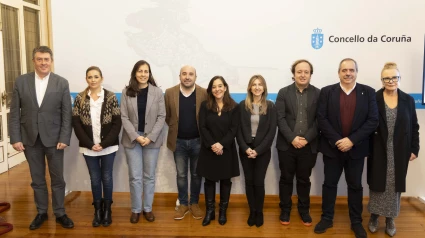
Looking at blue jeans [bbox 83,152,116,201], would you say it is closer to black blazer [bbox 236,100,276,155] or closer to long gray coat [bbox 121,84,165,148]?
long gray coat [bbox 121,84,165,148]

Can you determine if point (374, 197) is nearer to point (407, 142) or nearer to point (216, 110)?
point (407, 142)

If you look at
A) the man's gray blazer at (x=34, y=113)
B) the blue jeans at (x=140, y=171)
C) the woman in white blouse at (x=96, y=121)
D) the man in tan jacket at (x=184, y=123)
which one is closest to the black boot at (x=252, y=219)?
the man in tan jacket at (x=184, y=123)

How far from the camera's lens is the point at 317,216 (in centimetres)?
364

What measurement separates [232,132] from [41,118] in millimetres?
1661

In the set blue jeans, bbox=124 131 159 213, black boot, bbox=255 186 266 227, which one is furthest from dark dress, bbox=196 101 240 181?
blue jeans, bbox=124 131 159 213

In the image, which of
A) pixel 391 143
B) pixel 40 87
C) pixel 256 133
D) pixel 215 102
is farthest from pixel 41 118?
pixel 391 143

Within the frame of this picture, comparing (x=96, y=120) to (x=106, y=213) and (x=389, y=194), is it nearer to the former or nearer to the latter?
(x=106, y=213)

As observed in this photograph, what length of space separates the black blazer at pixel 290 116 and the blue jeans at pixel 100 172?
61.6 inches

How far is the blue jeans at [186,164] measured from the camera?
3.49 metres

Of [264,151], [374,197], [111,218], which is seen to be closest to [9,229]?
[111,218]

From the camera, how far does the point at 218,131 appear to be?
325 centimetres

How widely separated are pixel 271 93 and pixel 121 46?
1694 millimetres

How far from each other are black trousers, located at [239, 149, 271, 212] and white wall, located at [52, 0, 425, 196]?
0.77m

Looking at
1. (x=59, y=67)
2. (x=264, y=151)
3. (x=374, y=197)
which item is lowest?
(x=374, y=197)
